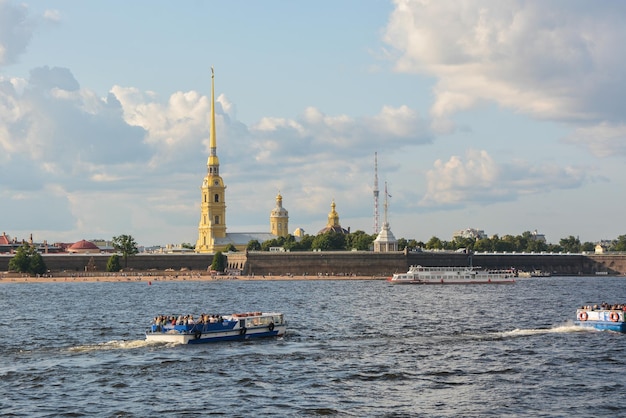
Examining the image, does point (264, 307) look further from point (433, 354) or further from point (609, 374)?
point (609, 374)

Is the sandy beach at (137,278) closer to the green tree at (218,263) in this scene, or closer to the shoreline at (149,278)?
the shoreline at (149,278)

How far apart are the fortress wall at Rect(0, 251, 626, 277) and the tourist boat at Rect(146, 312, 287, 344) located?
11407 cm

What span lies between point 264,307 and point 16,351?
36.3 meters

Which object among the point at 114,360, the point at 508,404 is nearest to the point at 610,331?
the point at 508,404

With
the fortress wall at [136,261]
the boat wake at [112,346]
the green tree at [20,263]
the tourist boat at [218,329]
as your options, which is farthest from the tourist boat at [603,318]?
the fortress wall at [136,261]

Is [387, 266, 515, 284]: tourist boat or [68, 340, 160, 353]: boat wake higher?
[387, 266, 515, 284]: tourist boat

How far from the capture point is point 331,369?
145ft

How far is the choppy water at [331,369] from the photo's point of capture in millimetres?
36250

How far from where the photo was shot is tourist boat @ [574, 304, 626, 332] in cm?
5772

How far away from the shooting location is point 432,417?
112ft

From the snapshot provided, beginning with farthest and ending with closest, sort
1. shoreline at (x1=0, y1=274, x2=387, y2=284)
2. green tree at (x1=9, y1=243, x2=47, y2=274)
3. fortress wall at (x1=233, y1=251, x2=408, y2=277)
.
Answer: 1. fortress wall at (x1=233, y1=251, x2=408, y2=277)
2. green tree at (x1=9, y1=243, x2=47, y2=274)
3. shoreline at (x1=0, y1=274, x2=387, y2=284)

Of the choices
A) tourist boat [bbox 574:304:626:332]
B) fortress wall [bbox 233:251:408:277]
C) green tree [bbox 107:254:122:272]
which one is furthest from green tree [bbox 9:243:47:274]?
tourist boat [bbox 574:304:626:332]

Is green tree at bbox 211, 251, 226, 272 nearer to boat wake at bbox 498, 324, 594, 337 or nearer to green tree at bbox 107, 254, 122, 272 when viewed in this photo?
green tree at bbox 107, 254, 122, 272

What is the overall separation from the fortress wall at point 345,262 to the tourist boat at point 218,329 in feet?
374
